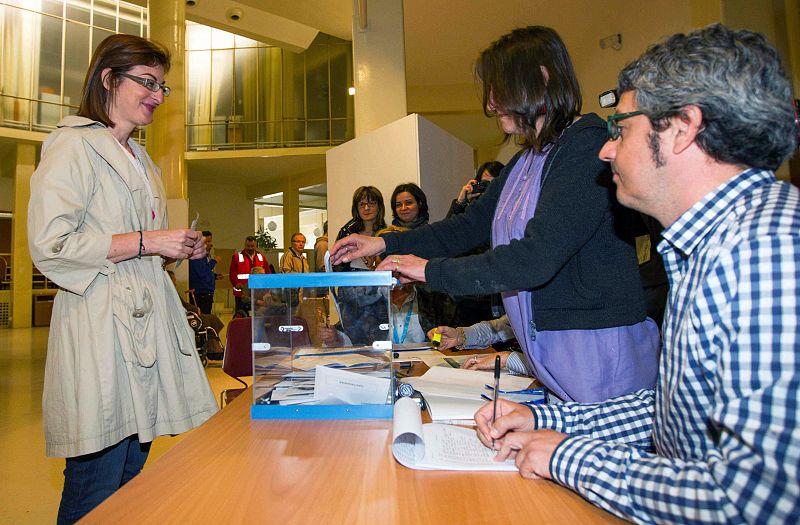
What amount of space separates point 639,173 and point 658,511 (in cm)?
47

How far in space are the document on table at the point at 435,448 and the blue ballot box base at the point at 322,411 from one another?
0.50 ft

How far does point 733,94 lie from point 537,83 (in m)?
0.61

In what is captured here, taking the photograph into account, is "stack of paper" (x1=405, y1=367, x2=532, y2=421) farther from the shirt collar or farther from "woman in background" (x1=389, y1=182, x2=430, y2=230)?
"woman in background" (x1=389, y1=182, x2=430, y2=230)

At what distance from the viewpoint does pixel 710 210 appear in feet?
2.37

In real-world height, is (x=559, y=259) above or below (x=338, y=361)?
above

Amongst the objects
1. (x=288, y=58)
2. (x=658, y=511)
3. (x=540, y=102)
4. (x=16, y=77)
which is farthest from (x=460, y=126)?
(x=658, y=511)

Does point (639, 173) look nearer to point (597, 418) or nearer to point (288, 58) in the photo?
point (597, 418)

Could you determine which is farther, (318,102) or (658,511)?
(318,102)

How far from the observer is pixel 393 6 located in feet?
15.6

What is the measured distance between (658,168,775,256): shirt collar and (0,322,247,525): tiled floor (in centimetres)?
153

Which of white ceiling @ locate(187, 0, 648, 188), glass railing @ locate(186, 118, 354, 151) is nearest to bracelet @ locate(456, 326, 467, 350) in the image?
white ceiling @ locate(187, 0, 648, 188)

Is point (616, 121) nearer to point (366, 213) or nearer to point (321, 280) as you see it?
point (321, 280)

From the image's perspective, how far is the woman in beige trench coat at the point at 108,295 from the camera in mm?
1325

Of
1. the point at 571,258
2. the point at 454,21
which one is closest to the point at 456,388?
the point at 571,258
